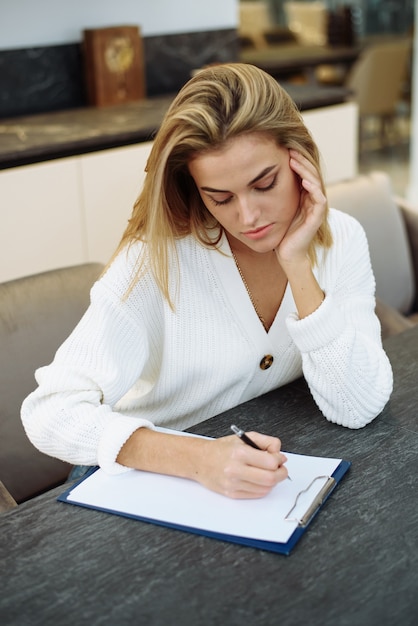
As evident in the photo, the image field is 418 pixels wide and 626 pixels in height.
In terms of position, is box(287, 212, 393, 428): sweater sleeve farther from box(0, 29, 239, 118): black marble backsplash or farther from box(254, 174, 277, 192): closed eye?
box(0, 29, 239, 118): black marble backsplash

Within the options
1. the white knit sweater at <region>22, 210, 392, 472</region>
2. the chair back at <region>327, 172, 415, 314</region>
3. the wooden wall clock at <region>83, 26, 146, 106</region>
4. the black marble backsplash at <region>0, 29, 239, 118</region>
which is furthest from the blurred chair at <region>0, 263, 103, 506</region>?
the wooden wall clock at <region>83, 26, 146, 106</region>

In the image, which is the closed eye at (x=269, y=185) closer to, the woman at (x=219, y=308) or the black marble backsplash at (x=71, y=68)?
the woman at (x=219, y=308)

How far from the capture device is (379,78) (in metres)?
7.16

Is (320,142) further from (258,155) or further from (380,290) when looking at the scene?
(258,155)

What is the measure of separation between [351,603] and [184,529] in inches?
9.9

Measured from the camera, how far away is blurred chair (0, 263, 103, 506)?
5.74 ft

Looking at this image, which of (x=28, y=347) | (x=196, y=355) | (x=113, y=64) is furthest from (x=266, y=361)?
(x=113, y=64)

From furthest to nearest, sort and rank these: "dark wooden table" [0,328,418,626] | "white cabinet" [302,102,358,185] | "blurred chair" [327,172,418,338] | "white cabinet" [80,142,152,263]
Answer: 1. "white cabinet" [302,102,358,185]
2. "white cabinet" [80,142,152,263]
3. "blurred chair" [327,172,418,338]
4. "dark wooden table" [0,328,418,626]

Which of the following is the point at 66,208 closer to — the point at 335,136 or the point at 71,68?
the point at 71,68

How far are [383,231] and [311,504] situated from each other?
1.56 m

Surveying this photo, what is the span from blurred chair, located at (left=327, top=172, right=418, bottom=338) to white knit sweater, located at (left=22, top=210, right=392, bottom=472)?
2.71 ft

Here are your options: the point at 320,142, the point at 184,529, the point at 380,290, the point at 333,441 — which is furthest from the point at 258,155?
the point at 320,142

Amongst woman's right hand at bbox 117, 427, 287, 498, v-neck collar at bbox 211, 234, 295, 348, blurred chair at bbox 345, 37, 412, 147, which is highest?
v-neck collar at bbox 211, 234, 295, 348

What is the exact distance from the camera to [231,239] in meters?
1.65
